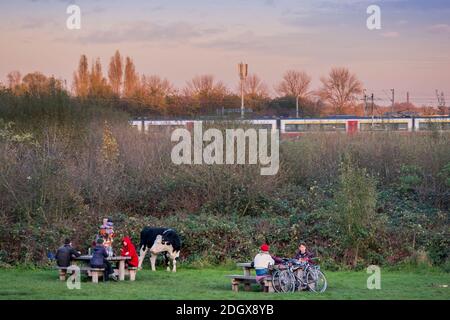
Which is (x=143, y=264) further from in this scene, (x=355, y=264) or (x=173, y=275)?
(x=355, y=264)

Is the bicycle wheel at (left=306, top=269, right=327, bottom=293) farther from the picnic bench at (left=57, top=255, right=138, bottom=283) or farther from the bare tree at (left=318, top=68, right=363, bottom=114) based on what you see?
the bare tree at (left=318, top=68, right=363, bottom=114)

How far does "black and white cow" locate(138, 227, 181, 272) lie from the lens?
26.6 m

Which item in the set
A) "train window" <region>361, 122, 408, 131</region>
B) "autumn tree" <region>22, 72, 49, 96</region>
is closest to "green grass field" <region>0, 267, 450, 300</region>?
"autumn tree" <region>22, 72, 49, 96</region>

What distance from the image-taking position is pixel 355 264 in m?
27.9

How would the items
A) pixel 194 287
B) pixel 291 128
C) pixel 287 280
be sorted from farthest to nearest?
pixel 291 128, pixel 194 287, pixel 287 280

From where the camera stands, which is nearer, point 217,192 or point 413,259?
point 413,259

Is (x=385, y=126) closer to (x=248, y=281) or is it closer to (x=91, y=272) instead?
(x=248, y=281)

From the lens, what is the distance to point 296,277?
67.5ft

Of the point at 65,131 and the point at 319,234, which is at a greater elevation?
the point at 65,131

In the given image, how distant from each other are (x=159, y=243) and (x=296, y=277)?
7089mm

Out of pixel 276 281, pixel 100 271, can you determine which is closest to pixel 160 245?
pixel 100 271
